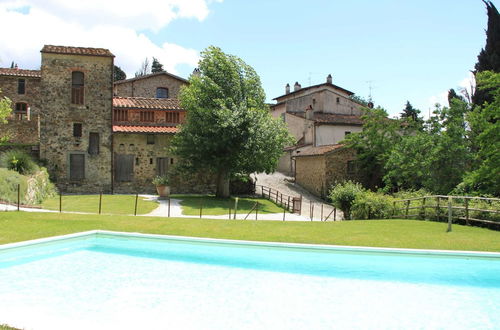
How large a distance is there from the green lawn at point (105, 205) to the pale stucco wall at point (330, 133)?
1831cm

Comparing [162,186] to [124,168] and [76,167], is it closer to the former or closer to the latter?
[124,168]

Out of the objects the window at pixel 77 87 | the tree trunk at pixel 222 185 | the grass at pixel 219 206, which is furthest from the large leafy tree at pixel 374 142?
the window at pixel 77 87

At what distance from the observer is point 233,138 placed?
26.1 metres

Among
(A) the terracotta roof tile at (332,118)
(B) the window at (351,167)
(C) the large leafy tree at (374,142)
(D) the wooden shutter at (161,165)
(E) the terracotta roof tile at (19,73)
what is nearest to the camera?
(D) the wooden shutter at (161,165)

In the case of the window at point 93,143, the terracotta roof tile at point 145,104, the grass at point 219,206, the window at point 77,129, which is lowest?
the grass at point 219,206

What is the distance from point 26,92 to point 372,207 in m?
33.6

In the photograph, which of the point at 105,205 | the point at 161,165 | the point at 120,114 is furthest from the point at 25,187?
the point at 120,114

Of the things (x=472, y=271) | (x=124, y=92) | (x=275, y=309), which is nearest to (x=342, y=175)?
(x=124, y=92)

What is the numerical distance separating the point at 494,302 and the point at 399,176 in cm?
1887

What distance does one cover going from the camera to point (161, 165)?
29.8 m

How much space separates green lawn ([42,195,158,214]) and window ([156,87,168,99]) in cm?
1483

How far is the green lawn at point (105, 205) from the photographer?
20.2 meters

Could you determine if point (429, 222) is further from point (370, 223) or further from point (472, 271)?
point (472, 271)

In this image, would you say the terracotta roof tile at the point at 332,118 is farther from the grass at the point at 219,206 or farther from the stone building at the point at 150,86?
the grass at the point at 219,206
